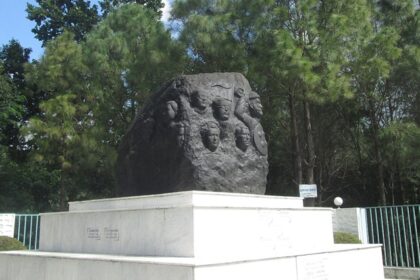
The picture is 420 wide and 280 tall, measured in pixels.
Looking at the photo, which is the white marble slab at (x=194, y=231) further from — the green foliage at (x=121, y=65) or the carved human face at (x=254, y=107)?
the green foliage at (x=121, y=65)

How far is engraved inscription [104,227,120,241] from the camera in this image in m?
6.31

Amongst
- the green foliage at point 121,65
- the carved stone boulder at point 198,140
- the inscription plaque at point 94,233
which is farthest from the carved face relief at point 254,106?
the green foliage at point 121,65

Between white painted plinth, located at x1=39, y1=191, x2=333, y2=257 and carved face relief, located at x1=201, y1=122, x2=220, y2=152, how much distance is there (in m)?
0.95

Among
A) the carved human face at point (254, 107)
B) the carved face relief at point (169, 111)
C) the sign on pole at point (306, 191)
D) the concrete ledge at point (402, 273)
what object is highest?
the carved human face at point (254, 107)

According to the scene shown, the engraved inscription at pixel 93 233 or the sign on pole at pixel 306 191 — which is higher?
the sign on pole at pixel 306 191

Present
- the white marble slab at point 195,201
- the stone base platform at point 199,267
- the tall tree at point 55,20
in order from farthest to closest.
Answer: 1. the tall tree at point 55,20
2. the white marble slab at point 195,201
3. the stone base platform at point 199,267

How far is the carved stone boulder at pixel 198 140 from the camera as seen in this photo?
6.96m

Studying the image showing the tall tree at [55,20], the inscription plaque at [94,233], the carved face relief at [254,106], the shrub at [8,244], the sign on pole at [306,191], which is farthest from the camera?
the tall tree at [55,20]

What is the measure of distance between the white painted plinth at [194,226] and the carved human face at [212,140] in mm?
Answer: 936

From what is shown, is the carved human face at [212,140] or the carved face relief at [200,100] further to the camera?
the carved face relief at [200,100]

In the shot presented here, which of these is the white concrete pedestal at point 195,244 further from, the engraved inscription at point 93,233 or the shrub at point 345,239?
the shrub at point 345,239

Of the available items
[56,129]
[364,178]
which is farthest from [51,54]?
[364,178]

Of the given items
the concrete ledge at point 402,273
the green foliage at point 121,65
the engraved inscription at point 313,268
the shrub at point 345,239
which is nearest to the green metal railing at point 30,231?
the green foliage at point 121,65

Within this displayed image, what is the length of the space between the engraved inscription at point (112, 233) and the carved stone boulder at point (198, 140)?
1.06 meters
